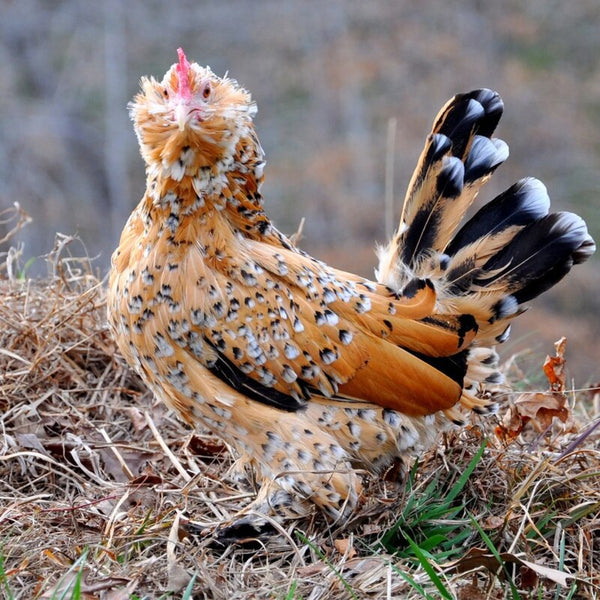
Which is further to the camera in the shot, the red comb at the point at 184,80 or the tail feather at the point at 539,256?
the tail feather at the point at 539,256

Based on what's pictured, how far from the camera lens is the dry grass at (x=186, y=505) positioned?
10.2ft

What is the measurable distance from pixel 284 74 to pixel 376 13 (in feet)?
5.40

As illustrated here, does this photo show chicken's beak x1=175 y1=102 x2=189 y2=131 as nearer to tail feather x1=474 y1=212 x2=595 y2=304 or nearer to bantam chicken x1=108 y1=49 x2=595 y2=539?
bantam chicken x1=108 y1=49 x2=595 y2=539

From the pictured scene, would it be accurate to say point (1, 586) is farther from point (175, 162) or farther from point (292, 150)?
point (292, 150)

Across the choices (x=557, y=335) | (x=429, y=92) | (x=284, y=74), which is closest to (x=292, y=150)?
(x=284, y=74)

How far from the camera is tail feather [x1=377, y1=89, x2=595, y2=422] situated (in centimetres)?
375

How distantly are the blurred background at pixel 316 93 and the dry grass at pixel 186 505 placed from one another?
5.97m

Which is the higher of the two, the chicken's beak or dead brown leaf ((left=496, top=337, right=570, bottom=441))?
the chicken's beak

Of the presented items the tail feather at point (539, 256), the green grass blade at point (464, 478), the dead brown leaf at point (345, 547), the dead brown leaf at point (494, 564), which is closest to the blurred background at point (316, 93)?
the tail feather at point (539, 256)

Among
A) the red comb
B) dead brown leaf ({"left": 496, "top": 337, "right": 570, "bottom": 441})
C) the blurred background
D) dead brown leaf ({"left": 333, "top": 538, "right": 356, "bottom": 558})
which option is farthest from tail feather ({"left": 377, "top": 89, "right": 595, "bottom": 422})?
the blurred background

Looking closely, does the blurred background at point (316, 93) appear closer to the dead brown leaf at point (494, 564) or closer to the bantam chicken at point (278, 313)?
the bantam chicken at point (278, 313)

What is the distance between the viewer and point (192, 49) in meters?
12.7

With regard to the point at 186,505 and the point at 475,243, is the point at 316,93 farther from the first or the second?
the point at 186,505

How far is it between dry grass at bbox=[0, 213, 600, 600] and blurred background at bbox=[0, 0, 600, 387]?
5968mm
